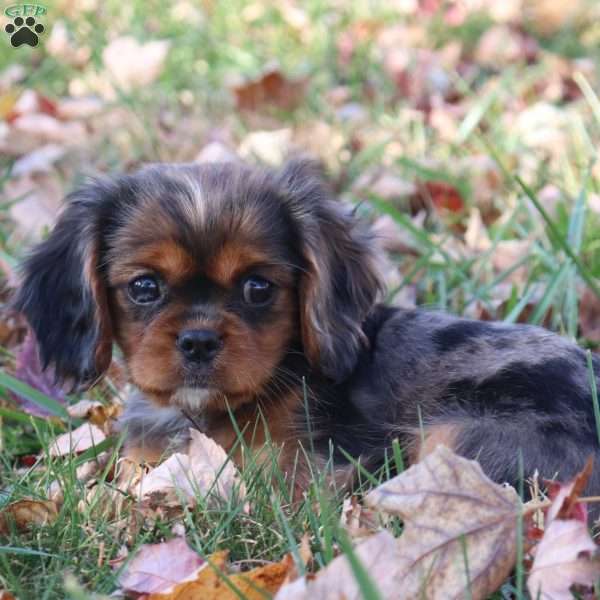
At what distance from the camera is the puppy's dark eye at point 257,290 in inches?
108

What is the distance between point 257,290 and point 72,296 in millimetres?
566

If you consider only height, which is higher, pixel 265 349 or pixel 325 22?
pixel 325 22

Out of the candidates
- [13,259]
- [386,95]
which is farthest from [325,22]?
[13,259]

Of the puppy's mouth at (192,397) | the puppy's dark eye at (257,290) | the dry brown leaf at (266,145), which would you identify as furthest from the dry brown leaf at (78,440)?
the dry brown leaf at (266,145)

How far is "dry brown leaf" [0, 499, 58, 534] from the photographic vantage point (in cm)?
222

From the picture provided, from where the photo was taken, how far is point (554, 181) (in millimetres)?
4434

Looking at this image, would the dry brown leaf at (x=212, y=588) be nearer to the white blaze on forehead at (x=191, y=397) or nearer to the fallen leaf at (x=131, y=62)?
the white blaze on forehead at (x=191, y=397)

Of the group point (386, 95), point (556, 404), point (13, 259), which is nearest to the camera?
point (556, 404)

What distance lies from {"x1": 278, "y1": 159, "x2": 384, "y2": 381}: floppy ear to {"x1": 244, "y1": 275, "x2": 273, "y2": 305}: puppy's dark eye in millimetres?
124

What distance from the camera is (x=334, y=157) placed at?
16.4ft

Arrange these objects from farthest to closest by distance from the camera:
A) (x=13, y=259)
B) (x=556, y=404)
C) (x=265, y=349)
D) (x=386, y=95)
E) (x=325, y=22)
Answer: (x=325, y=22)
(x=386, y=95)
(x=13, y=259)
(x=265, y=349)
(x=556, y=404)

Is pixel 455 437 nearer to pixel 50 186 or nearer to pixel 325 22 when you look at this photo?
pixel 50 186

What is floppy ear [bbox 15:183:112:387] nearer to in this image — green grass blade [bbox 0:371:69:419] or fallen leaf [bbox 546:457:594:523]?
green grass blade [bbox 0:371:69:419]

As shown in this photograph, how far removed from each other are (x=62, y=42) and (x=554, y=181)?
3.42 meters
